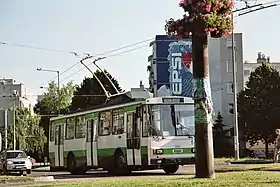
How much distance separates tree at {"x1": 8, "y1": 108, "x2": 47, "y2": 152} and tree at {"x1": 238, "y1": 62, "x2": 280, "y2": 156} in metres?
36.9

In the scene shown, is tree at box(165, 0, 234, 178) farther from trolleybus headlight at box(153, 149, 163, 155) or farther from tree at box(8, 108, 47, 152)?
tree at box(8, 108, 47, 152)

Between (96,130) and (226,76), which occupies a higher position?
(226,76)

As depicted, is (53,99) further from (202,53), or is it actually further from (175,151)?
(202,53)

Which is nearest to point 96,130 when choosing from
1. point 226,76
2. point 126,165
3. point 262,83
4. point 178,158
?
point 126,165

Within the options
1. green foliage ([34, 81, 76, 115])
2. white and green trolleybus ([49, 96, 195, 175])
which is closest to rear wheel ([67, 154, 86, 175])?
white and green trolleybus ([49, 96, 195, 175])

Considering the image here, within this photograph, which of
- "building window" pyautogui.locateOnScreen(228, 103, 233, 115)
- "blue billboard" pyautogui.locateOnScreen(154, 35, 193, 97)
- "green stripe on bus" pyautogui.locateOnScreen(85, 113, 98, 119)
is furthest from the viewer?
"building window" pyautogui.locateOnScreen(228, 103, 233, 115)

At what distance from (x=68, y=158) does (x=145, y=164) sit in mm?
9972

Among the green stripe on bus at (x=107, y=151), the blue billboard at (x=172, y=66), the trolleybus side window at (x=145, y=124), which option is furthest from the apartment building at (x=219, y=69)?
the trolleybus side window at (x=145, y=124)

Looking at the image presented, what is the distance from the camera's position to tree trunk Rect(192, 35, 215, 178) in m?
17.5

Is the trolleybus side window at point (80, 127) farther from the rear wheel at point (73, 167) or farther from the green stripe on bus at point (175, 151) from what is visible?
the green stripe on bus at point (175, 151)

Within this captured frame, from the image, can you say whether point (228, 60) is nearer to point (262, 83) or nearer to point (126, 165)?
point (262, 83)

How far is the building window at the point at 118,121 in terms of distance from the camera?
3128 cm

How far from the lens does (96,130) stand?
3412 cm

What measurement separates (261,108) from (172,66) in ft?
49.2
